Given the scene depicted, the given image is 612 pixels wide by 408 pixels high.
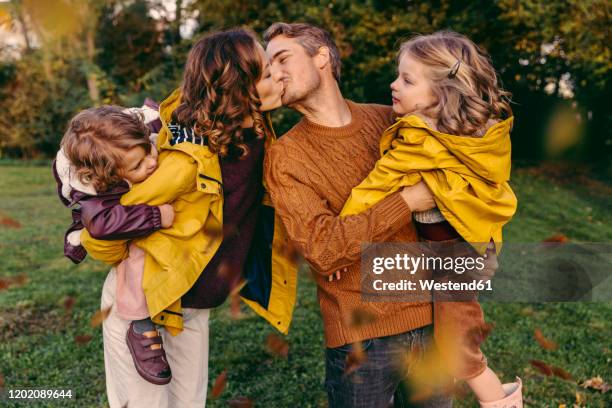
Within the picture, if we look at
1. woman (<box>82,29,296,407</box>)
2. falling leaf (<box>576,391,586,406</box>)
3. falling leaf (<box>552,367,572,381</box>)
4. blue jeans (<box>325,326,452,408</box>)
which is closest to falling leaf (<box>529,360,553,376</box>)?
falling leaf (<box>552,367,572,381</box>)

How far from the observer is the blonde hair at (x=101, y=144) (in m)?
2.34

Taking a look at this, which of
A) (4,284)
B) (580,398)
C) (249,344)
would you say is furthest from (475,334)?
(4,284)

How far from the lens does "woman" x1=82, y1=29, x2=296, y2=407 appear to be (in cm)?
244

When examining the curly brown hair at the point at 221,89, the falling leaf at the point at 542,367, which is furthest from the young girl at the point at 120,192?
the falling leaf at the point at 542,367

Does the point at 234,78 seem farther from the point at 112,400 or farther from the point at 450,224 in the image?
the point at 112,400

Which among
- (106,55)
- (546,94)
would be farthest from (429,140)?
(106,55)

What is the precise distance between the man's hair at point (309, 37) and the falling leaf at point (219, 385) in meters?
2.47

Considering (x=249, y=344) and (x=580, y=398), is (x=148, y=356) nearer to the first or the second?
(x=249, y=344)

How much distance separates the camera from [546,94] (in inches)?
638

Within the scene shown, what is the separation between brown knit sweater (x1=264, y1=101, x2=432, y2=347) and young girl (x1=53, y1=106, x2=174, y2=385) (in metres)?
0.52

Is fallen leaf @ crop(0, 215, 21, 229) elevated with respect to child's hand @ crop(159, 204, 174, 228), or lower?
lower

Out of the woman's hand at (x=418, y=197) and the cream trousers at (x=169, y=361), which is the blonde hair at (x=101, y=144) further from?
the woman's hand at (x=418, y=197)

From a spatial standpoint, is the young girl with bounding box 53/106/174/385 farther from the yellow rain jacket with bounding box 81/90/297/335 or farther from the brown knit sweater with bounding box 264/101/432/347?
the brown knit sweater with bounding box 264/101/432/347

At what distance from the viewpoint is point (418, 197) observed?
2.30 metres
